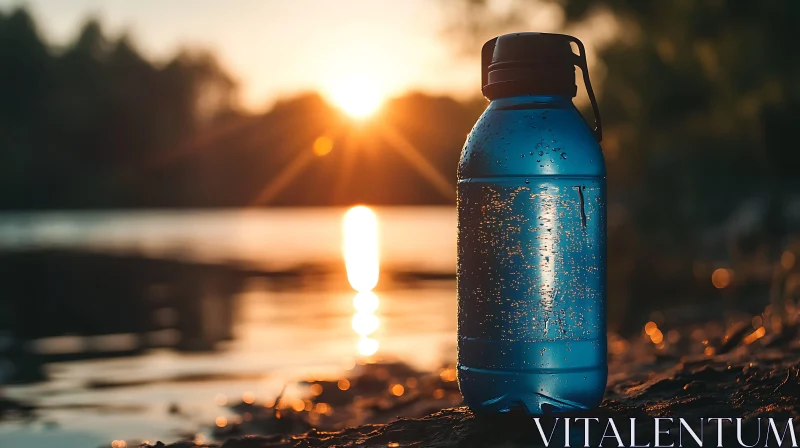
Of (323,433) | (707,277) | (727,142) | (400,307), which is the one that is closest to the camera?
(323,433)

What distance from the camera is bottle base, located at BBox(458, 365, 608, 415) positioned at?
3.71 m

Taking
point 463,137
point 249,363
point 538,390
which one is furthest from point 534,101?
point 463,137

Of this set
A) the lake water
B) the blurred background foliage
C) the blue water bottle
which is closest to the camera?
the blue water bottle

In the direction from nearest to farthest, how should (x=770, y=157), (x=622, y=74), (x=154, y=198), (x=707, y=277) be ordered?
(x=770, y=157) → (x=707, y=277) → (x=622, y=74) → (x=154, y=198)

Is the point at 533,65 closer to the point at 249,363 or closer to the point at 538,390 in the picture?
the point at 538,390

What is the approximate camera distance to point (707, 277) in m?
19.2

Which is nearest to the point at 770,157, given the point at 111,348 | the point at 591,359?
the point at 111,348

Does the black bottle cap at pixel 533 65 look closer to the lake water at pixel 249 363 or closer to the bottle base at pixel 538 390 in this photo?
the bottle base at pixel 538 390

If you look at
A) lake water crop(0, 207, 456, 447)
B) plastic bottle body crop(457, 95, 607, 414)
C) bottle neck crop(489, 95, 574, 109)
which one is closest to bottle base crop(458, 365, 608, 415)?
plastic bottle body crop(457, 95, 607, 414)

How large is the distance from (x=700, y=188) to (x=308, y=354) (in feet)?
97.7

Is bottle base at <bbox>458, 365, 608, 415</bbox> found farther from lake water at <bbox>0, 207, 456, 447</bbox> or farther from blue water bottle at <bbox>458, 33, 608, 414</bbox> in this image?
lake water at <bbox>0, 207, 456, 447</bbox>

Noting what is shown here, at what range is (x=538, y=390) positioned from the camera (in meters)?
3.71

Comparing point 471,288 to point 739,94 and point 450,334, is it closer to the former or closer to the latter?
point 450,334

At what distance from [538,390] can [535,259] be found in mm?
518
